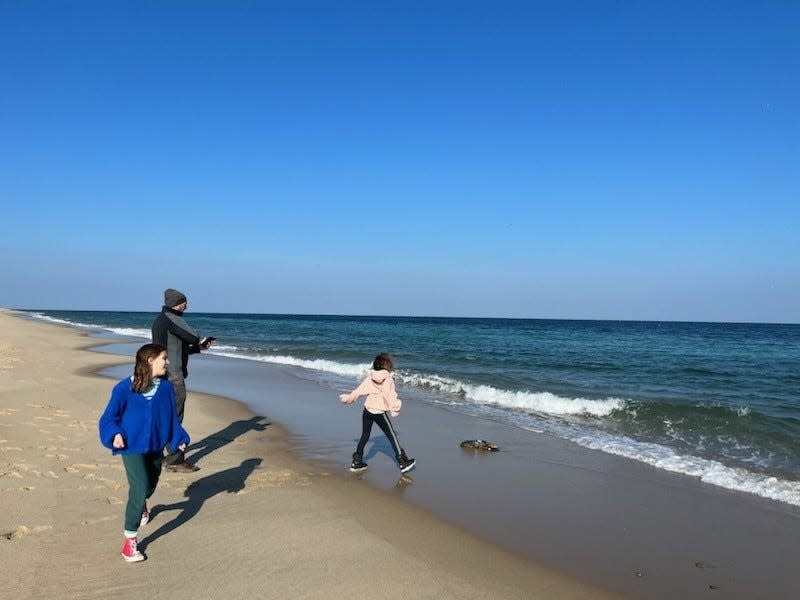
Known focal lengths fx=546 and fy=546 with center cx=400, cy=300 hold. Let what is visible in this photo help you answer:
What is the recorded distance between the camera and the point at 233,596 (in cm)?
352

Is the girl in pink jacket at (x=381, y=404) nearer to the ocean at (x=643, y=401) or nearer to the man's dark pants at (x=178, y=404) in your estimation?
the man's dark pants at (x=178, y=404)

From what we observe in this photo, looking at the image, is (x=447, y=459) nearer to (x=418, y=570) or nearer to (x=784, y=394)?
(x=418, y=570)

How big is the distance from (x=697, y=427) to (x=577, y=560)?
797 cm

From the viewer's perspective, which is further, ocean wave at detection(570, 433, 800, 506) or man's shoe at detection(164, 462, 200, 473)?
ocean wave at detection(570, 433, 800, 506)

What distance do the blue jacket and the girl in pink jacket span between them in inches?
111

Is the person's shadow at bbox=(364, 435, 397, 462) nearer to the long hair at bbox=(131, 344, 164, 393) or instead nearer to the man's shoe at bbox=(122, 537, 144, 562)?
the man's shoe at bbox=(122, 537, 144, 562)

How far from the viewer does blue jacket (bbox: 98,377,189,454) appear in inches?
155

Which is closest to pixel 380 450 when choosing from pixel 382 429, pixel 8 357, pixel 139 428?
pixel 382 429

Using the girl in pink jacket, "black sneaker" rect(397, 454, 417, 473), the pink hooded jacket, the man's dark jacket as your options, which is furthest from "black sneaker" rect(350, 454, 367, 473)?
the man's dark jacket

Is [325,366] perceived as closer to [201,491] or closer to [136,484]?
[201,491]

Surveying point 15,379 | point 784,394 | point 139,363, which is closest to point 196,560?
point 139,363

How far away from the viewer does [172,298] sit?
6.48 meters

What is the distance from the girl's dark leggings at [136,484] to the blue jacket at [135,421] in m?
0.08

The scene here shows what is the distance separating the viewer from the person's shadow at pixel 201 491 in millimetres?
4652
